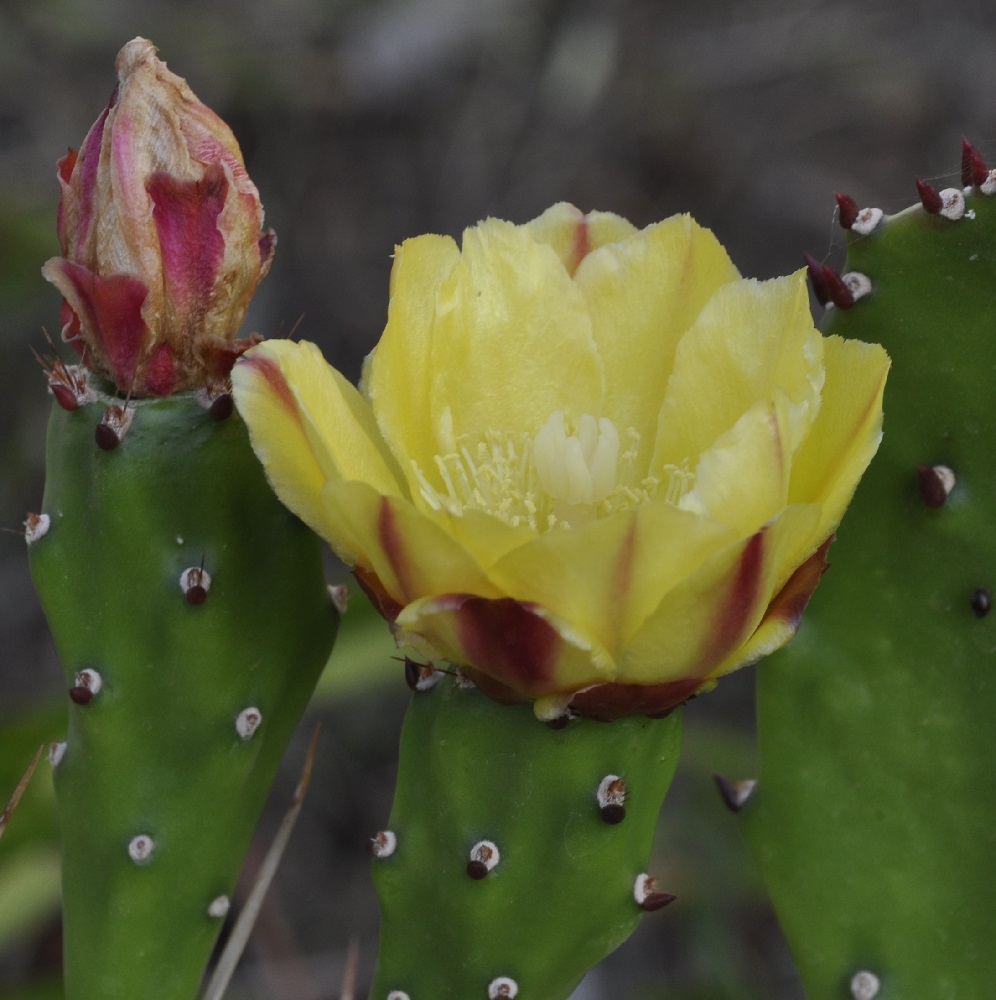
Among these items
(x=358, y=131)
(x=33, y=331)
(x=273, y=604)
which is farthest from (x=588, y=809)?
(x=358, y=131)

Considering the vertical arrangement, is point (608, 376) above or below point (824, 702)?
above

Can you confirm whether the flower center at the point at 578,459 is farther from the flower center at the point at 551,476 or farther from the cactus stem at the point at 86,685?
the cactus stem at the point at 86,685

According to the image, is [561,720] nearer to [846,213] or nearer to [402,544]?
[402,544]

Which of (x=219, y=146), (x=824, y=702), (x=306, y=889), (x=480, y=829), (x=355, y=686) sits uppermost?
(x=219, y=146)

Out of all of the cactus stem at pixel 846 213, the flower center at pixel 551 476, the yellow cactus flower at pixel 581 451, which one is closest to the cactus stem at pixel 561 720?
the yellow cactus flower at pixel 581 451

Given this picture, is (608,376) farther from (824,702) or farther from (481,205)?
(481,205)

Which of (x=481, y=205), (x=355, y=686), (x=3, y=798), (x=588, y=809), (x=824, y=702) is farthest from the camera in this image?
(x=481, y=205)

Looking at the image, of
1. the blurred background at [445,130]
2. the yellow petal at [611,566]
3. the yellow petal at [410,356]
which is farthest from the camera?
the blurred background at [445,130]

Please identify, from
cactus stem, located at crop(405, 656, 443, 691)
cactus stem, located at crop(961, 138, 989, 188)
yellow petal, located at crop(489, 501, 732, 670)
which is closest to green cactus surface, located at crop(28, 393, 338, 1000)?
cactus stem, located at crop(405, 656, 443, 691)
